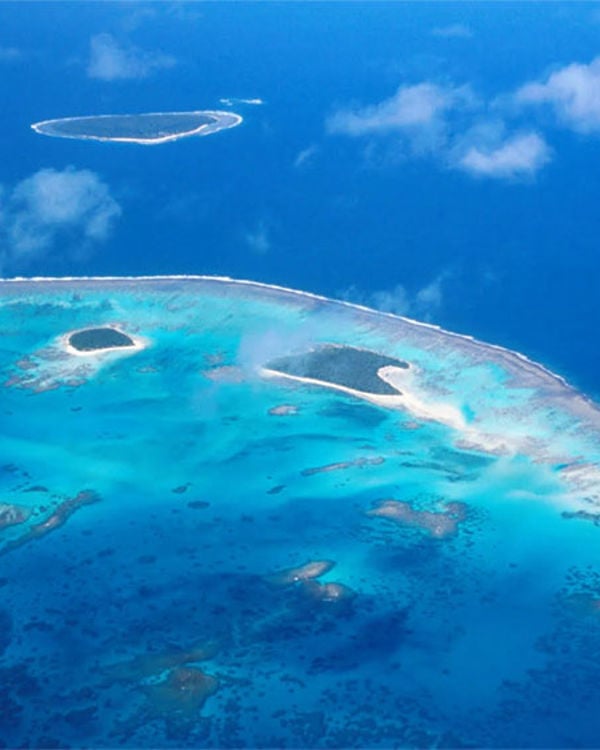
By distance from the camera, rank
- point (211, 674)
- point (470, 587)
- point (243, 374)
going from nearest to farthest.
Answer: point (211, 674), point (470, 587), point (243, 374)

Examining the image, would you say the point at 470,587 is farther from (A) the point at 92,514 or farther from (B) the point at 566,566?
(A) the point at 92,514

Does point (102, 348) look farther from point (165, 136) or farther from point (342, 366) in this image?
point (165, 136)

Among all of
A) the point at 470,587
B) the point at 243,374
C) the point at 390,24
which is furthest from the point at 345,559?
the point at 390,24

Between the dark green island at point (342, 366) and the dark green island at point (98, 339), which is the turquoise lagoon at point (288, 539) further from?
the dark green island at point (98, 339)

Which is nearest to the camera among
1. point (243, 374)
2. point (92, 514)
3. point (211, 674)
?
point (211, 674)

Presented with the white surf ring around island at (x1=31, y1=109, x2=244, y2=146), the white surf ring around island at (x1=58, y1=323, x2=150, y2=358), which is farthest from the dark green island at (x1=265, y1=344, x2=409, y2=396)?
the white surf ring around island at (x1=31, y1=109, x2=244, y2=146)

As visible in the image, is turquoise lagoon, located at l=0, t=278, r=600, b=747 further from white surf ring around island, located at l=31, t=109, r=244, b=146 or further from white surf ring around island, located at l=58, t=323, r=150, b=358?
white surf ring around island, located at l=31, t=109, r=244, b=146

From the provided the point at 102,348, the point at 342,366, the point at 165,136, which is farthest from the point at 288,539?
the point at 165,136

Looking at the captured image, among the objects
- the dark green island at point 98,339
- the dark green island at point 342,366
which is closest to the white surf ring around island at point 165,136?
the dark green island at point 98,339
